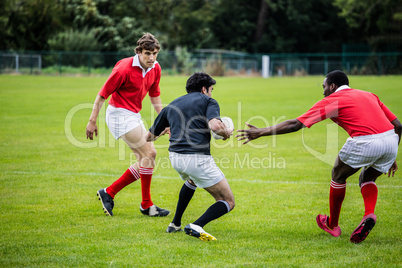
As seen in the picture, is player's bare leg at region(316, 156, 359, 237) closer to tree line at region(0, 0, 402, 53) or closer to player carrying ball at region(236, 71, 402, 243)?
player carrying ball at region(236, 71, 402, 243)

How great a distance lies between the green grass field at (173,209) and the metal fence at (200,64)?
96.8 ft

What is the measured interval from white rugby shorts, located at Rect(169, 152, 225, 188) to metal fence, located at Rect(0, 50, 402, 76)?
38775 millimetres

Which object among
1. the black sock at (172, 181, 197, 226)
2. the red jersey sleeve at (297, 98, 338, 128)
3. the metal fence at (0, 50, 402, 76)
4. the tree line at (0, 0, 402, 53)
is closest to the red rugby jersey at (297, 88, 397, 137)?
the red jersey sleeve at (297, 98, 338, 128)

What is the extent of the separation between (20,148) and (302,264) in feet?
29.2

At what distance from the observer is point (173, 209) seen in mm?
6906

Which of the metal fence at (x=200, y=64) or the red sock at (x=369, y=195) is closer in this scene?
the red sock at (x=369, y=195)

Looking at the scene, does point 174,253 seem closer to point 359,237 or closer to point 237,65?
point 359,237

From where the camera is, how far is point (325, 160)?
35.3 ft

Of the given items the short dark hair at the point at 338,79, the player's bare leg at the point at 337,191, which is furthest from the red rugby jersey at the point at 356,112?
the player's bare leg at the point at 337,191

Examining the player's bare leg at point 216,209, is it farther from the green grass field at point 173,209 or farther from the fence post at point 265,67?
the fence post at point 265,67

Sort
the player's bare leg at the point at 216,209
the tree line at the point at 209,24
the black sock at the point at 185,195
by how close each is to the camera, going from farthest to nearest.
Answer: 1. the tree line at the point at 209,24
2. the black sock at the point at 185,195
3. the player's bare leg at the point at 216,209

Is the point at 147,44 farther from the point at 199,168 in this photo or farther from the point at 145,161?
the point at 199,168

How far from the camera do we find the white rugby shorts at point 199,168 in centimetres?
516

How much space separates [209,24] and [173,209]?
5945cm
